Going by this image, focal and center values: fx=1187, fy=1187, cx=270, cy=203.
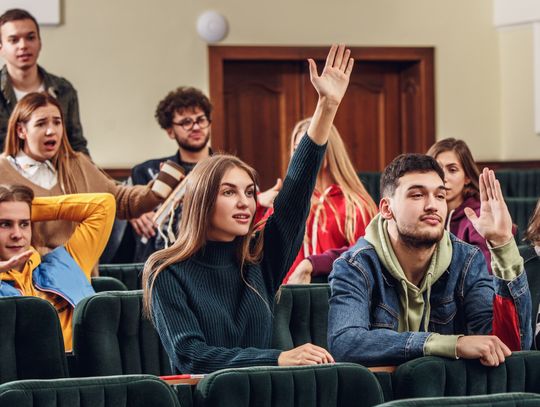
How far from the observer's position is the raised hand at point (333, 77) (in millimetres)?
2725

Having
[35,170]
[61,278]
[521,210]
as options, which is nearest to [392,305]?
[61,278]

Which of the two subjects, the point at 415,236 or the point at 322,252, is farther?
the point at 322,252

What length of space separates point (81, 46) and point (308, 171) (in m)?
4.55

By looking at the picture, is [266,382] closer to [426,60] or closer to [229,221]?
[229,221]

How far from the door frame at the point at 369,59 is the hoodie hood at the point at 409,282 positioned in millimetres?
4378

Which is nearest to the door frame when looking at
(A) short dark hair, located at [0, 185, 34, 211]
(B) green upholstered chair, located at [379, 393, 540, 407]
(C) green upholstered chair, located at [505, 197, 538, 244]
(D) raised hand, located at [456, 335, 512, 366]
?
(C) green upholstered chair, located at [505, 197, 538, 244]

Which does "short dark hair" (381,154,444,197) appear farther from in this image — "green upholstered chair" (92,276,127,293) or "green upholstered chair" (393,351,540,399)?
"green upholstered chair" (92,276,127,293)

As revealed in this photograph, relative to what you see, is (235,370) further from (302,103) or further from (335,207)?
(302,103)

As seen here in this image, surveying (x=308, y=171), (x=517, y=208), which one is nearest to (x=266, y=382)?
(x=308, y=171)

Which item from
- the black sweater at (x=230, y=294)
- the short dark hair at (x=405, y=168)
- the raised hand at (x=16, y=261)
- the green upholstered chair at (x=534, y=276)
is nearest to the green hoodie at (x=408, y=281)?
the short dark hair at (x=405, y=168)

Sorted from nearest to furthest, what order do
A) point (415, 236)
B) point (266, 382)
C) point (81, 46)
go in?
point (266, 382)
point (415, 236)
point (81, 46)

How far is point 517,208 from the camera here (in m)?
5.36

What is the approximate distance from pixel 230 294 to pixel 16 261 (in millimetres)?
645

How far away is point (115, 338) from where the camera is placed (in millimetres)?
3086
